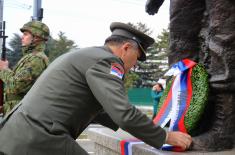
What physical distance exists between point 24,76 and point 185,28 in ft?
4.45

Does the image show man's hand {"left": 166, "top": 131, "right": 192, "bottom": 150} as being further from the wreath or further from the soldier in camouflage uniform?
the soldier in camouflage uniform

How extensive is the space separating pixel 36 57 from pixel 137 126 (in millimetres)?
1956

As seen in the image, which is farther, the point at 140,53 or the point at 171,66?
the point at 171,66

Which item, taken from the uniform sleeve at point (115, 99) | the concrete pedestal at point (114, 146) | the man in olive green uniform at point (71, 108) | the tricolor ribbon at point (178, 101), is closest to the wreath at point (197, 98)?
the tricolor ribbon at point (178, 101)

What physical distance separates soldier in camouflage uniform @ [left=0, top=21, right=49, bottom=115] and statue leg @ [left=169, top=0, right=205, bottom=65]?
116cm

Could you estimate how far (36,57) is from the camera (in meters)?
3.82

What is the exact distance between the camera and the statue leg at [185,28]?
10.5 ft

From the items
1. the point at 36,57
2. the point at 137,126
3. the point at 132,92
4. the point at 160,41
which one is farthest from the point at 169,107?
the point at 160,41

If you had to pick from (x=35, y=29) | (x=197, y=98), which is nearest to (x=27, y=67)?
(x=35, y=29)

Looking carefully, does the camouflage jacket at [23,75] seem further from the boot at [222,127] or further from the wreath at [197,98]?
the boot at [222,127]

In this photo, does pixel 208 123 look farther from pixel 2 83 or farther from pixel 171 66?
pixel 2 83

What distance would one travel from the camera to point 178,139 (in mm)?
2371

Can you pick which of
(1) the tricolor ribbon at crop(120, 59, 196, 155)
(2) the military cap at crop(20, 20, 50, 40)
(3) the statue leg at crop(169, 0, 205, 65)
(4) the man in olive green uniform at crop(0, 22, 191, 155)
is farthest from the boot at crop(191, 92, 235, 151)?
(2) the military cap at crop(20, 20, 50, 40)

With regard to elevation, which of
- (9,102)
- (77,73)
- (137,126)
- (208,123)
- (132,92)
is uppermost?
(77,73)
